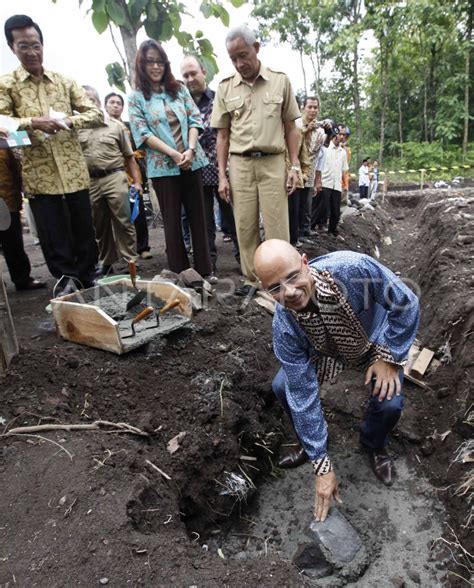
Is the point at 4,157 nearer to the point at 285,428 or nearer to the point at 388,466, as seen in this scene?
the point at 285,428

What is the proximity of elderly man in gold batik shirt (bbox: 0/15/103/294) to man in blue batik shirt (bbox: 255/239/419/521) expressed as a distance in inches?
78.4

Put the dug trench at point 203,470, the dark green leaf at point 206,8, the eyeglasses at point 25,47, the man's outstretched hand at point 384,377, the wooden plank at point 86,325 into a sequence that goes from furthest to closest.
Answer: the dark green leaf at point 206,8 < the eyeglasses at point 25,47 < the wooden plank at point 86,325 < the man's outstretched hand at point 384,377 < the dug trench at point 203,470

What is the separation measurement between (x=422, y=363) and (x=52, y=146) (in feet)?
10.5

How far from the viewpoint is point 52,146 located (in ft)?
9.95

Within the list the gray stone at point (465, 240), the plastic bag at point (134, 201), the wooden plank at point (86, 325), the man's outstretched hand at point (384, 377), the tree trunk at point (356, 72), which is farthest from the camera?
the tree trunk at point (356, 72)

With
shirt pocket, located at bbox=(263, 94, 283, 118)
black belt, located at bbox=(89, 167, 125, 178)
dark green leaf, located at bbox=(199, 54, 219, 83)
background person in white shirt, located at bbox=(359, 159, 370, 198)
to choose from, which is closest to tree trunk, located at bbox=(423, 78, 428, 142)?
background person in white shirt, located at bbox=(359, 159, 370, 198)

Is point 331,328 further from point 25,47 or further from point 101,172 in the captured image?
point 101,172

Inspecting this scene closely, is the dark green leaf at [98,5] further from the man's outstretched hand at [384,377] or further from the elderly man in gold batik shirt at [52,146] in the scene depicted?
the man's outstretched hand at [384,377]

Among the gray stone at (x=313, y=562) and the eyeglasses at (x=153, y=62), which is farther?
the eyeglasses at (x=153, y=62)

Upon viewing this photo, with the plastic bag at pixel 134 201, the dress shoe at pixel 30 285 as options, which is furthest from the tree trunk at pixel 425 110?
the dress shoe at pixel 30 285

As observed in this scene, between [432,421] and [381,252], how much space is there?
515cm

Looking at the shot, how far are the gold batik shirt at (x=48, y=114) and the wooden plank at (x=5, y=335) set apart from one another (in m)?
1.00

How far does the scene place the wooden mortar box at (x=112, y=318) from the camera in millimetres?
2604

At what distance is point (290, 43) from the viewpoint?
21297 mm
